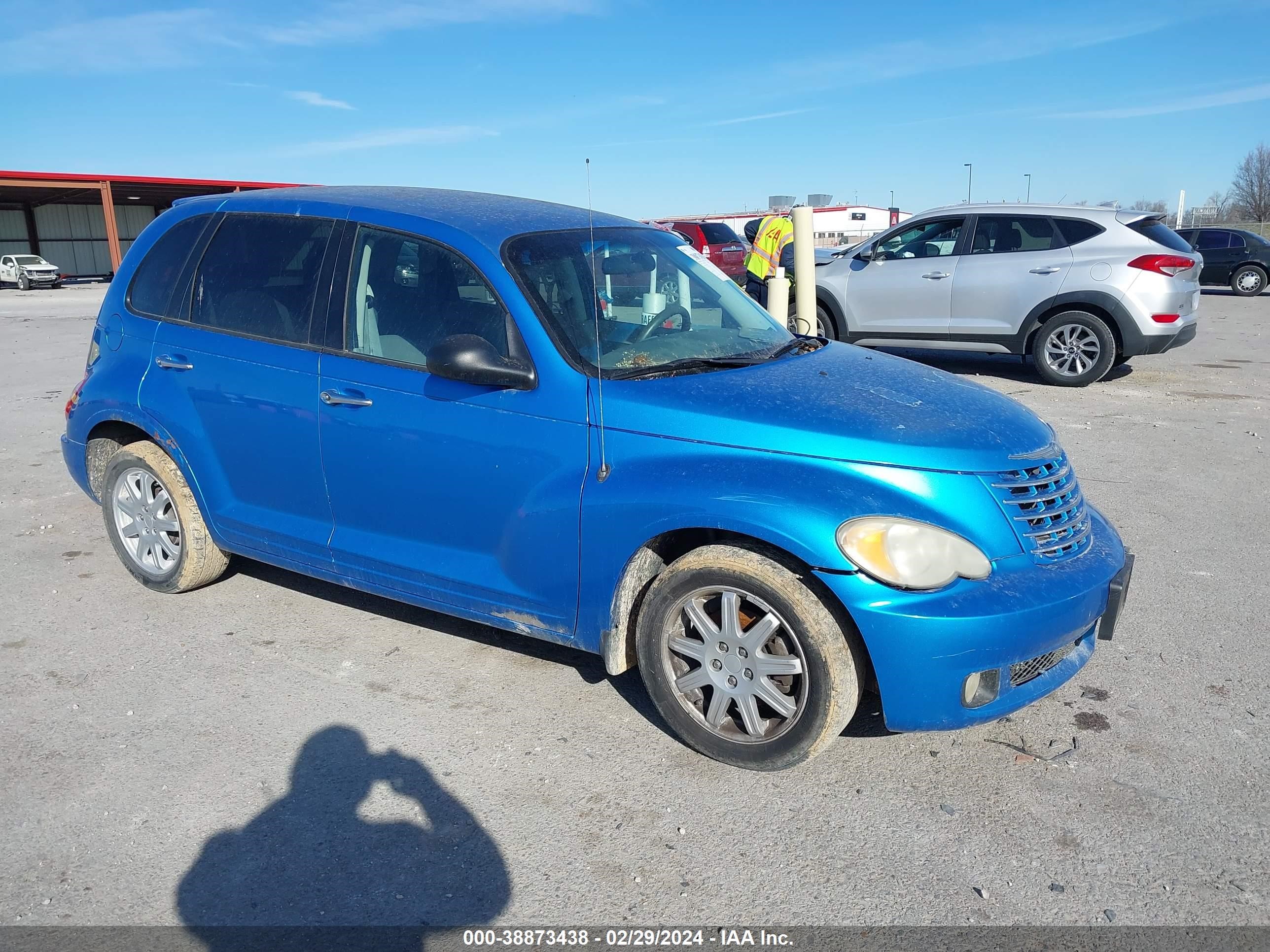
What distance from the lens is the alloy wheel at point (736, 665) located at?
3191 mm

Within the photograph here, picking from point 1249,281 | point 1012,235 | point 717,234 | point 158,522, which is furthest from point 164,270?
point 1249,281

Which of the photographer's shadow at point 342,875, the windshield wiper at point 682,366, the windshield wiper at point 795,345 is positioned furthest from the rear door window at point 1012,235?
the photographer's shadow at point 342,875

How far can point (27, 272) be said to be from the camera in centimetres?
3706

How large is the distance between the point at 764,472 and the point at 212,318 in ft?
9.01

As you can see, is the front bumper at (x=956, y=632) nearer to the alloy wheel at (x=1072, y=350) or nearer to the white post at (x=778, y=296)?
the white post at (x=778, y=296)

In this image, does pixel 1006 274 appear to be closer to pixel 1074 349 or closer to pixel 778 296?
pixel 1074 349

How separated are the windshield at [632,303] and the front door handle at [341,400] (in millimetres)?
778

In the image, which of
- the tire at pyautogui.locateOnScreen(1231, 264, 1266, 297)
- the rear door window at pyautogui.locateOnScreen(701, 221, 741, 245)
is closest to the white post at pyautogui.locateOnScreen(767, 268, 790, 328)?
the rear door window at pyautogui.locateOnScreen(701, 221, 741, 245)

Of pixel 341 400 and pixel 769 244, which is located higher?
pixel 769 244

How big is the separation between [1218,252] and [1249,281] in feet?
3.18

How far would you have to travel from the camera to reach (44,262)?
125 ft

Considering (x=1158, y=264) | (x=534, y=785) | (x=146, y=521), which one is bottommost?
(x=534, y=785)

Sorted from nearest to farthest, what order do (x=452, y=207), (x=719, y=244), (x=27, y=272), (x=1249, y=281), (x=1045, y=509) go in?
(x=1045, y=509)
(x=452, y=207)
(x=1249, y=281)
(x=719, y=244)
(x=27, y=272)

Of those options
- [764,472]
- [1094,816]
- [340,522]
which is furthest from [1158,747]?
[340,522]
